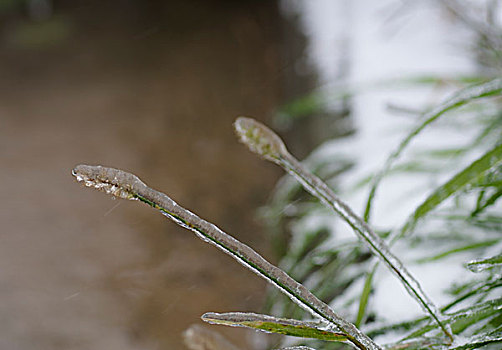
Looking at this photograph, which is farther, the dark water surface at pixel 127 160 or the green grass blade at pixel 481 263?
the dark water surface at pixel 127 160

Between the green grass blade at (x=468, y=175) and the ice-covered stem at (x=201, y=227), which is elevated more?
the green grass blade at (x=468, y=175)

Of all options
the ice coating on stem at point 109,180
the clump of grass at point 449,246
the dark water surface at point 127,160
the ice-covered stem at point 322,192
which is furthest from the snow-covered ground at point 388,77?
the dark water surface at point 127,160

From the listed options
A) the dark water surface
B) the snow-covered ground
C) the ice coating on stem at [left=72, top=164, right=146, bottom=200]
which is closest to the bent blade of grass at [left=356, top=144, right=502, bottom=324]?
the snow-covered ground

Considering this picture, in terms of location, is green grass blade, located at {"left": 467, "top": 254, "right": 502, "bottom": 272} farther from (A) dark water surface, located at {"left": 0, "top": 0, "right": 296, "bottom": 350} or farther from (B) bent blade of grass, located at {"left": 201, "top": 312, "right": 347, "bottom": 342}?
(A) dark water surface, located at {"left": 0, "top": 0, "right": 296, "bottom": 350}

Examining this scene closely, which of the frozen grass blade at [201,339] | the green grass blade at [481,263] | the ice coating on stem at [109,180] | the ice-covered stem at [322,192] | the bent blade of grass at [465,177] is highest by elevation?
the bent blade of grass at [465,177]

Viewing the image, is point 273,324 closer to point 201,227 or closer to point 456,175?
point 201,227

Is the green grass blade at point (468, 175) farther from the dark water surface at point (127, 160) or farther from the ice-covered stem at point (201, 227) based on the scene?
the dark water surface at point (127, 160)

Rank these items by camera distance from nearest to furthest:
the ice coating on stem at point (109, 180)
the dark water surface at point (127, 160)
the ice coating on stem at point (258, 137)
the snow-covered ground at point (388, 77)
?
the ice coating on stem at point (109, 180), the ice coating on stem at point (258, 137), the snow-covered ground at point (388, 77), the dark water surface at point (127, 160)

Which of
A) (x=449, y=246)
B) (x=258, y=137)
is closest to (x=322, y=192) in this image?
(x=258, y=137)
